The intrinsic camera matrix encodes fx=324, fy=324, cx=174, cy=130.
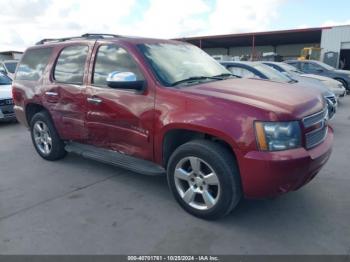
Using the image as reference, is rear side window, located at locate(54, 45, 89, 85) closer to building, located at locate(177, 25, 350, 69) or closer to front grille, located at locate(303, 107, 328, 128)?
front grille, located at locate(303, 107, 328, 128)

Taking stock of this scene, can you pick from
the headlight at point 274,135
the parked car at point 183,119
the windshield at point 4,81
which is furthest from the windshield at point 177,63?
the windshield at point 4,81

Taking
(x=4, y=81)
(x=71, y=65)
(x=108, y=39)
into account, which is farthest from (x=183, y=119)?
(x=4, y=81)

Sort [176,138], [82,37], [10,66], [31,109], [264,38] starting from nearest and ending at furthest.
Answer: [176,138] < [82,37] < [31,109] < [10,66] < [264,38]

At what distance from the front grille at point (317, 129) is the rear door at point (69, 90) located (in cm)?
272

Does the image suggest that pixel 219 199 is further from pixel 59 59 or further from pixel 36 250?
pixel 59 59

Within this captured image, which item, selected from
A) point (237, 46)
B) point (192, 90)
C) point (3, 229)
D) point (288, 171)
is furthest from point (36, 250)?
point (237, 46)

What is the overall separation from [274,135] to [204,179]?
83 cm

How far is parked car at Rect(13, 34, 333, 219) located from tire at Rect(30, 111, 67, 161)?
0.11 ft

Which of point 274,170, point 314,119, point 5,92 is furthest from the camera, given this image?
point 5,92

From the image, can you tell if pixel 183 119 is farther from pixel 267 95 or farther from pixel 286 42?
pixel 286 42

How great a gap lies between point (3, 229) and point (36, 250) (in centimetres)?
61

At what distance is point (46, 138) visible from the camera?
205 inches

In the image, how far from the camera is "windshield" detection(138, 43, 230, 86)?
3.64 metres

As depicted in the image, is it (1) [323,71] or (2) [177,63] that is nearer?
(2) [177,63]
